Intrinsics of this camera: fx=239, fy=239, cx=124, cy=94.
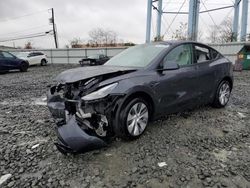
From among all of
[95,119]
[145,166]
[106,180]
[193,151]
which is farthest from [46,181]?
[193,151]

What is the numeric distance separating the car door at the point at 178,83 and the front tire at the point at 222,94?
0.92 m

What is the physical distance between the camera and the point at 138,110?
3594 millimetres

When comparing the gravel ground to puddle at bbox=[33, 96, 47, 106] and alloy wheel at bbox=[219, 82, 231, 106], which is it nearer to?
alloy wheel at bbox=[219, 82, 231, 106]

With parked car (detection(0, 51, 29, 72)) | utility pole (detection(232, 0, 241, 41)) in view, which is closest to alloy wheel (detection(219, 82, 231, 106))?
parked car (detection(0, 51, 29, 72))

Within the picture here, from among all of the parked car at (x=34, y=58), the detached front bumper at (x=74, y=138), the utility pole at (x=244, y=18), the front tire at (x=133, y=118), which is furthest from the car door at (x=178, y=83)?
the parked car at (x=34, y=58)

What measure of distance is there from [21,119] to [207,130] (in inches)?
142

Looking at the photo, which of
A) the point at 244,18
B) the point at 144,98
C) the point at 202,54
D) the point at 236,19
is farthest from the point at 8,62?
the point at 236,19

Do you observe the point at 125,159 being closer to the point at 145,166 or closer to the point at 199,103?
the point at 145,166

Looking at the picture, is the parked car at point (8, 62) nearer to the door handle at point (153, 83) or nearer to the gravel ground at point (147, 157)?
the gravel ground at point (147, 157)

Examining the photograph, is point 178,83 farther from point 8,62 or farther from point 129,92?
point 8,62

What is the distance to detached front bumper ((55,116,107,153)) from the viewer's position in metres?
2.90

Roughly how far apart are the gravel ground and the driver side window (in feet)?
3.62

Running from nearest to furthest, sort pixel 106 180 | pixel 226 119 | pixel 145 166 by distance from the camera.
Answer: pixel 106 180 → pixel 145 166 → pixel 226 119

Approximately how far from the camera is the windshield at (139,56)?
4109mm
